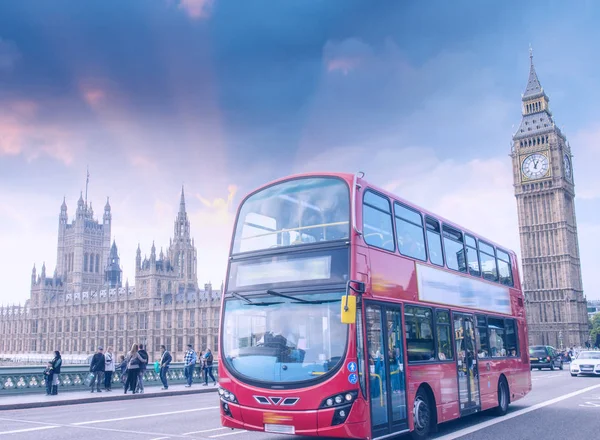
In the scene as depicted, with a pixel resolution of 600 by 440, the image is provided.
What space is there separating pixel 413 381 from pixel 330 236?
9.85 ft

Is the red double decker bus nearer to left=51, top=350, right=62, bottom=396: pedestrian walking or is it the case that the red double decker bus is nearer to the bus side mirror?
the bus side mirror

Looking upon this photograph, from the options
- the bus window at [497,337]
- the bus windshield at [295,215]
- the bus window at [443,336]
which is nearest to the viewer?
the bus windshield at [295,215]

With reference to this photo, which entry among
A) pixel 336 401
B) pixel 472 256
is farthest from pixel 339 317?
pixel 472 256

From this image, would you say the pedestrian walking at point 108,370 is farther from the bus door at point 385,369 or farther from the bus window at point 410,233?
the bus door at point 385,369

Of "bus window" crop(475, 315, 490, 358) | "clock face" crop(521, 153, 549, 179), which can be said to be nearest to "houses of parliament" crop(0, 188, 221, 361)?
"clock face" crop(521, 153, 549, 179)

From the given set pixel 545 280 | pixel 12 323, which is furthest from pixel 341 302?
pixel 12 323

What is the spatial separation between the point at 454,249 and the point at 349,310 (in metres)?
5.22

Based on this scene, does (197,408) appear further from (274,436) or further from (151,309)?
(151,309)

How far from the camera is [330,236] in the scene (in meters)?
9.11

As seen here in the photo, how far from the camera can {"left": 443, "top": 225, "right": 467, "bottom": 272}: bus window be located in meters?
12.2

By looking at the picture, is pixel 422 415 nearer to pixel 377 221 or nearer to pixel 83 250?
A: pixel 377 221

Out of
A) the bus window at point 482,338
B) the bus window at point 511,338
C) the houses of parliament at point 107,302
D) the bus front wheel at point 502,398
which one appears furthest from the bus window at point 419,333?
the houses of parliament at point 107,302

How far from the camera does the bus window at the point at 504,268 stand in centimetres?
1503

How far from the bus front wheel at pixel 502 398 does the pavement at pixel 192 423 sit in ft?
0.87
